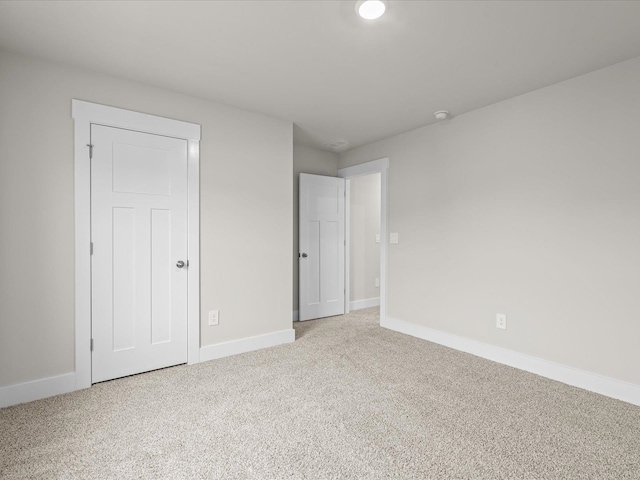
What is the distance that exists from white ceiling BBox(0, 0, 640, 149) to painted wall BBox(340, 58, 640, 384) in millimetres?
323

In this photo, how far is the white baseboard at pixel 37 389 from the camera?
2150 mm

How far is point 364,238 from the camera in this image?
17.1 feet

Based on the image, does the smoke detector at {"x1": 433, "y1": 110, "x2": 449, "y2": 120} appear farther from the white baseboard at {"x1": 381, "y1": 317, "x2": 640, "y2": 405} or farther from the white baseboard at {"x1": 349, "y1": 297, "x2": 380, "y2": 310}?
the white baseboard at {"x1": 349, "y1": 297, "x2": 380, "y2": 310}

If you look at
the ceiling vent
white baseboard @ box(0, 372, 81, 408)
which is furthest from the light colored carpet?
the ceiling vent

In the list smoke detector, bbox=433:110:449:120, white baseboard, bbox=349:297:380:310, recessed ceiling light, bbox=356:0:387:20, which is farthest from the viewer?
white baseboard, bbox=349:297:380:310

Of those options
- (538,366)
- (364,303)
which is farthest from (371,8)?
(364,303)

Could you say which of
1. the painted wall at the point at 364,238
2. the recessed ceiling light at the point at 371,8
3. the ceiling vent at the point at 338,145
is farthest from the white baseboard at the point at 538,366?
the recessed ceiling light at the point at 371,8

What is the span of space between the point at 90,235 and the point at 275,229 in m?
1.62

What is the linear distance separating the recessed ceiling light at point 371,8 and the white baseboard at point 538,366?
9.58 ft

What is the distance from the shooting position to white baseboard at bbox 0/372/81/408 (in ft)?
7.06

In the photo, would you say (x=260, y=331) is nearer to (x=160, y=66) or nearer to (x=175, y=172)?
(x=175, y=172)

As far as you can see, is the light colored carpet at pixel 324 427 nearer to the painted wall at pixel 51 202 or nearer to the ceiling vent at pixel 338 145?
the painted wall at pixel 51 202

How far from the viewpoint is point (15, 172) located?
2.19 meters

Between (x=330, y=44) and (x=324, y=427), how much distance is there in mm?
2440
